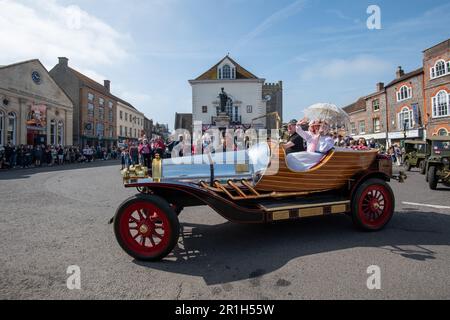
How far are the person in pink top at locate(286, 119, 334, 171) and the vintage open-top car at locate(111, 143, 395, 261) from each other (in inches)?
4.8

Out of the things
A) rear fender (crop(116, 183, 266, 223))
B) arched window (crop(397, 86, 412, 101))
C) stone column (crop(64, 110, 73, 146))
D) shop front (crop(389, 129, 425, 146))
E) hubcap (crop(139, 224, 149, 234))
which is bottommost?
hubcap (crop(139, 224, 149, 234))

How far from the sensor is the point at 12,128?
21047mm

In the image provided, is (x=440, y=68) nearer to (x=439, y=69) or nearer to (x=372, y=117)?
(x=439, y=69)

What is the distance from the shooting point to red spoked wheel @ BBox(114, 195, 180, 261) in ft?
9.55

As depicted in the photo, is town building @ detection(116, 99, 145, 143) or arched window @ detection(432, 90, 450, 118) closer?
arched window @ detection(432, 90, 450, 118)

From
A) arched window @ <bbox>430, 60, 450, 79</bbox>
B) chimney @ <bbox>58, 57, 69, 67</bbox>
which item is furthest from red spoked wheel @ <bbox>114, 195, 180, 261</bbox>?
Answer: chimney @ <bbox>58, 57, 69, 67</bbox>

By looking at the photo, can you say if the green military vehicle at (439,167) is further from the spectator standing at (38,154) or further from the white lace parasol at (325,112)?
the spectator standing at (38,154)

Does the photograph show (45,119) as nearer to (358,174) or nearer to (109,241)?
(109,241)

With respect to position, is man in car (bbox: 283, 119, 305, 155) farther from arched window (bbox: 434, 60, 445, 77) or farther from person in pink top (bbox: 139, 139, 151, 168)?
arched window (bbox: 434, 60, 445, 77)

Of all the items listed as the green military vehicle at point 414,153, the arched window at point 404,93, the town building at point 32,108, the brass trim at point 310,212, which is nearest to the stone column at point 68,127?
Result: the town building at point 32,108

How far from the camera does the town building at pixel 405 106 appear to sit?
25.0 m

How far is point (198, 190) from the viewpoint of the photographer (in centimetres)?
306

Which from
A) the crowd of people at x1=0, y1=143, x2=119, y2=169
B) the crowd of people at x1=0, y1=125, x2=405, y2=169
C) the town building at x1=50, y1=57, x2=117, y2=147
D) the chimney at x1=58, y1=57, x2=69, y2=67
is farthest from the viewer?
the chimney at x1=58, y1=57, x2=69, y2=67

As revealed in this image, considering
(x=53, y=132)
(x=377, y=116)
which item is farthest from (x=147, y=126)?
(x=377, y=116)
